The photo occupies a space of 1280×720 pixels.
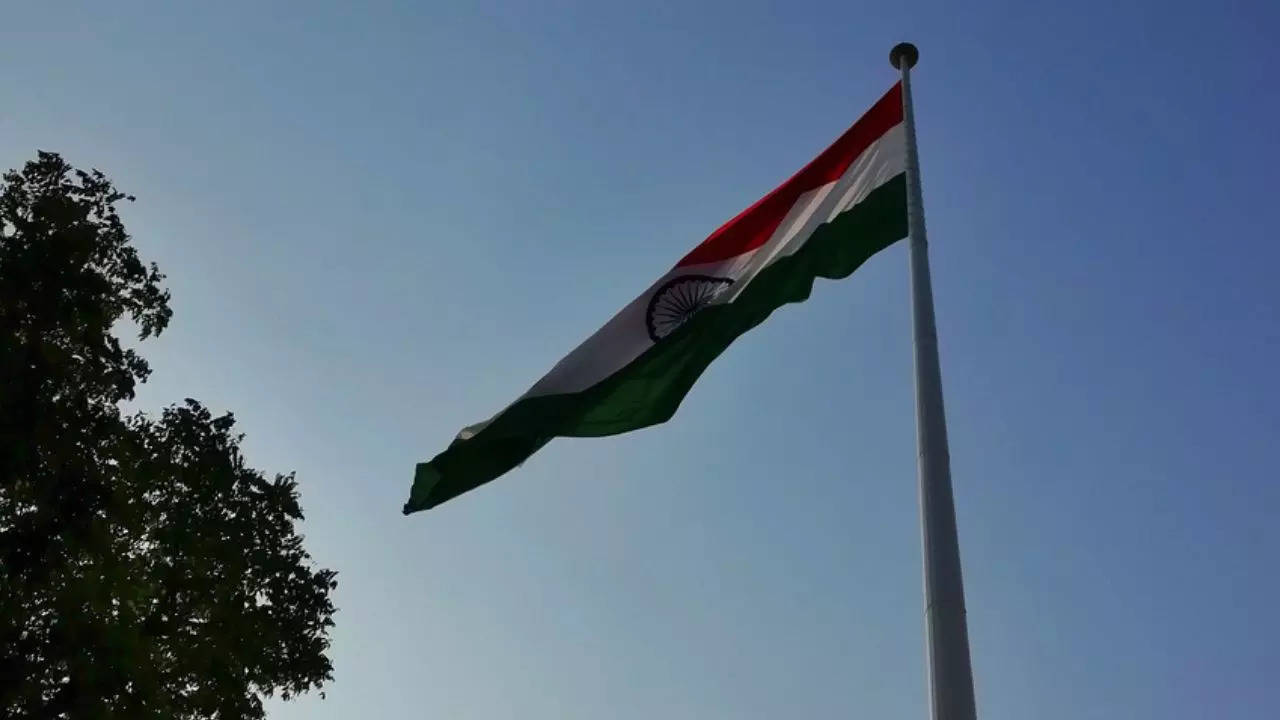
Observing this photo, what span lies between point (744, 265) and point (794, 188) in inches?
37.8

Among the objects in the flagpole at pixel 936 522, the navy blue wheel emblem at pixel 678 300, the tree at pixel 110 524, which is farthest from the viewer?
the tree at pixel 110 524

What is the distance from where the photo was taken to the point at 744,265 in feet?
39.6

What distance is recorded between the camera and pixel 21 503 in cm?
1838

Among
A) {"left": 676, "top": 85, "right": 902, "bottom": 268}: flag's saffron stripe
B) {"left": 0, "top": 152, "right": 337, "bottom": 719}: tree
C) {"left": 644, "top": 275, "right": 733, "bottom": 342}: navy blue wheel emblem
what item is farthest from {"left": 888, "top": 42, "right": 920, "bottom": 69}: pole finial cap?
{"left": 0, "top": 152, "right": 337, "bottom": 719}: tree

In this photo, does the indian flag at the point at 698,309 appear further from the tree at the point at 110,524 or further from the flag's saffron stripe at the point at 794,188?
the tree at the point at 110,524

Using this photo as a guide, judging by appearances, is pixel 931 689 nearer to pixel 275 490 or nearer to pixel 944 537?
pixel 944 537

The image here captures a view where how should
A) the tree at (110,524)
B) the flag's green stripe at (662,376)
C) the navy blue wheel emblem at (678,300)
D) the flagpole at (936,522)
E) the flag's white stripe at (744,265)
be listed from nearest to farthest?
the flagpole at (936,522)
the flag's green stripe at (662,376)
the flag's white stripe at (744,265)
the navy blue wheel emblem at (678,300)
the tree at (110,524)

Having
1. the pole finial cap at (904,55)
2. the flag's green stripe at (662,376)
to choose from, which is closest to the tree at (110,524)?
the flag's green stripe at (662,376)

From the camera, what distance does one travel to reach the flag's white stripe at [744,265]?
11438 mm

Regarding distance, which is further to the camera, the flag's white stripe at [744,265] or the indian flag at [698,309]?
the flag's white stripe at [744,265]

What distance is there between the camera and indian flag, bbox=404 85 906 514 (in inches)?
440

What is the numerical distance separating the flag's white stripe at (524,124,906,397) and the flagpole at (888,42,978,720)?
1.05m

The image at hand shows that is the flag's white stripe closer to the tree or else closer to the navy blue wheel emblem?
the navy blue wheel emblem

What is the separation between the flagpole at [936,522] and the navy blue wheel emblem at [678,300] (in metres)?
2.30
